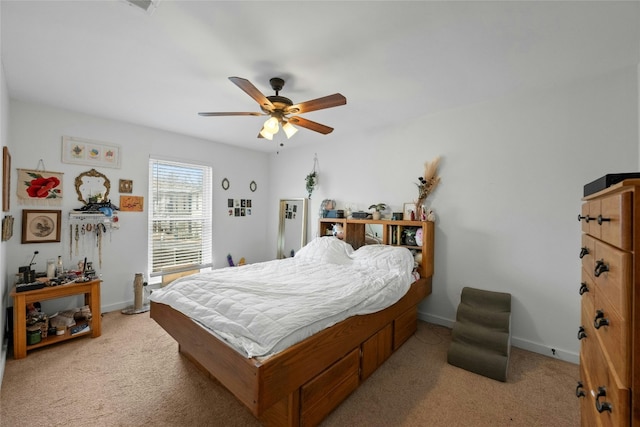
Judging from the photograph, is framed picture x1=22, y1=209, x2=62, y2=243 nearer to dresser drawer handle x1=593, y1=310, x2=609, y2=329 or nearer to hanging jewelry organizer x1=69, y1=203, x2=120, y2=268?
hanging jewelry organizer x1=69, y1=203, x2=120, y2=268

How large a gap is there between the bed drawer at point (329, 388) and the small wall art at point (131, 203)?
3.37m

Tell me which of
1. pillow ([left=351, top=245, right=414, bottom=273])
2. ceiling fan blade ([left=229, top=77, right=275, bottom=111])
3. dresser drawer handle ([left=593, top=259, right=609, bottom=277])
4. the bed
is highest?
ceiling fan blade ([left=229, top=77, right=275, bottom=111])

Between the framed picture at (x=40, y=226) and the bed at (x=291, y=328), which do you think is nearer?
the bed at (x=291, y=328)

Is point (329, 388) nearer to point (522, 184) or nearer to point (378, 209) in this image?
point (378, 209)

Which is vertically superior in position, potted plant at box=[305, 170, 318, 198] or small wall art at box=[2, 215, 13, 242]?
potted plant at box=[305, 170, 318, 198]

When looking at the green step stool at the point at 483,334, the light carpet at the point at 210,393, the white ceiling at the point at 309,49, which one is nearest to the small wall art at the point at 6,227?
the light carpet at the point at 210,393

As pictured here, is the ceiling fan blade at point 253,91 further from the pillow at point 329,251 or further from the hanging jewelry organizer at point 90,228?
the hanging jewelry organizer at point 90,228

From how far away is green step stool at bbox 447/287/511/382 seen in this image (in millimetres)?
2172

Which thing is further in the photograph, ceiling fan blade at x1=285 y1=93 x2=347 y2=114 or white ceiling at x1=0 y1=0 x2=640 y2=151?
ceiling fan blade at x1=285 y1=93 x2=347 y2=114

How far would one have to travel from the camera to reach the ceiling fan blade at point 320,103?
1930 millimetres

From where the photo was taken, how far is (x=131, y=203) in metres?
3.53

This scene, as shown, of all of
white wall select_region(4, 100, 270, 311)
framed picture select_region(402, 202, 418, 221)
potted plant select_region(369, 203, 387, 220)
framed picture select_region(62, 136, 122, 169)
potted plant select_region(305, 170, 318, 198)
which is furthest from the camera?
potted plant select_region(305, 170, 318, 198)

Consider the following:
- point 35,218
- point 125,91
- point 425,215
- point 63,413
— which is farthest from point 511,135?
point 35,218

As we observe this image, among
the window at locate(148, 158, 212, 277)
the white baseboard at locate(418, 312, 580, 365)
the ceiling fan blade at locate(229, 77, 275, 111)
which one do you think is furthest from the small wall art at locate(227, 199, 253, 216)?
the white baseboard at locate(418, 312, 580, 365)
